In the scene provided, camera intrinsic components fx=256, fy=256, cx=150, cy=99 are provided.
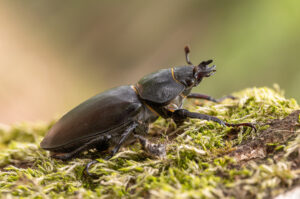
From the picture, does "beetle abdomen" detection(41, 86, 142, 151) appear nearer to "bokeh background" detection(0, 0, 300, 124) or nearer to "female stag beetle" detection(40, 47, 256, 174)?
"female stag beetle" detection(40, 47, 256, 174)

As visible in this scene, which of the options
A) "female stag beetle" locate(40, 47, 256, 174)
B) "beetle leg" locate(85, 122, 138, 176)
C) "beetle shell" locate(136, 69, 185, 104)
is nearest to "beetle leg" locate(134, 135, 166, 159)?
"female stag beetle" locate(40, 47, 256, 174)

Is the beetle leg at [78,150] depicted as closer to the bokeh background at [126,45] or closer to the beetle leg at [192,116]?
the beetle leg at [192,116]

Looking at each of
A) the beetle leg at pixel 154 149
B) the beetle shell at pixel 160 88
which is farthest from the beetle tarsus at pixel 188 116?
the beetle leg at pixel 154 149

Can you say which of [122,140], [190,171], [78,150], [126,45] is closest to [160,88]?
[122,140]

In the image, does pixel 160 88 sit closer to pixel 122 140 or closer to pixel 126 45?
pixel 122 140

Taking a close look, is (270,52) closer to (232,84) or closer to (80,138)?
(232,84)

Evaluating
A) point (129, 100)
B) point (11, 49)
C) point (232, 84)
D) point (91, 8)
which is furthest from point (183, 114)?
point (91, 8)

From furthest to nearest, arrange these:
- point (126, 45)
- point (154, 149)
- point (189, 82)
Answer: point (126, 45)
point (189, 82)
point (154, 149)
